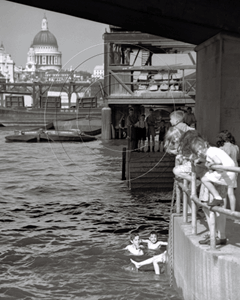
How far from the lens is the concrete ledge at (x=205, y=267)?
23.6 ft

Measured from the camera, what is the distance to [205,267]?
755 cm

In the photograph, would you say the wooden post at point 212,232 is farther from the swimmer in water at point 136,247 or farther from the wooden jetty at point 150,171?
the wooden jetty at point 150,171

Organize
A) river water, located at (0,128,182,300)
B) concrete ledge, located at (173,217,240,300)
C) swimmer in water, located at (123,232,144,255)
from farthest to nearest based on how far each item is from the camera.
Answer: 1. swimmer in water, located at (123,232,144,255)
2. river water, located at (0,128,182,300)
3. concrete ledge, located at (173,217,240,300)

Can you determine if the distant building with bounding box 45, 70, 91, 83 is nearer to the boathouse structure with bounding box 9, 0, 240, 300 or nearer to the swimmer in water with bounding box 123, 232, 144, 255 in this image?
the boathouse structure with bounding box 9, 0, 240, 300

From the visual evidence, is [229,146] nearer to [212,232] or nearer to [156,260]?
[156,260]

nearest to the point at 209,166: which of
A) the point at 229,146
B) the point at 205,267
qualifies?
the point at 205,267

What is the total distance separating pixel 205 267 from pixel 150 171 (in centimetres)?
1482

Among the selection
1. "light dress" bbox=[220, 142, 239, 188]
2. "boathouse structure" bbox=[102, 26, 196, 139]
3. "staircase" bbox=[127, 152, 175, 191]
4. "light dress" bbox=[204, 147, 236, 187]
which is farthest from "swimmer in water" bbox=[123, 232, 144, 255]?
"boathouse structure" bbox=[102, 26, 196, 139]

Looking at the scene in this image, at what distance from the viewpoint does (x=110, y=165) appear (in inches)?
1331

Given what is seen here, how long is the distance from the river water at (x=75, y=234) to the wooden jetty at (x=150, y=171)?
0.51m

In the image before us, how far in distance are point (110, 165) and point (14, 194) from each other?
11.1 metres

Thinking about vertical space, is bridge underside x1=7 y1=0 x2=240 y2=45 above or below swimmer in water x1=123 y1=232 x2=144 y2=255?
above

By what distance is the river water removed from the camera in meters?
10.8

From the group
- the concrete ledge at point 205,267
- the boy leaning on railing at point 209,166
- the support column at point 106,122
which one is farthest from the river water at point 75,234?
the support column at point 106,122
